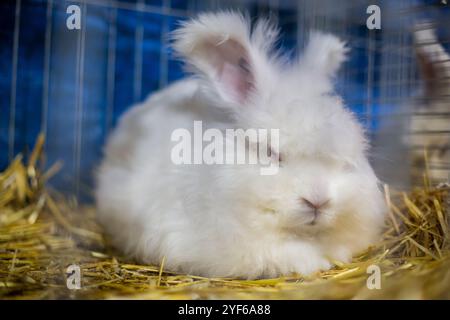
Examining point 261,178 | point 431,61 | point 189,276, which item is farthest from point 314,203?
point 431,61

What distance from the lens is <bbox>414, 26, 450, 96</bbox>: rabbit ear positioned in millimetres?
1587

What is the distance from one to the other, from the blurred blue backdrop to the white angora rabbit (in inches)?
6.1

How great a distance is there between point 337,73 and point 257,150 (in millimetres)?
502

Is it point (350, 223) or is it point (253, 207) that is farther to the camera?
point (350, 223)

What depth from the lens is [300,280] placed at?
1.39 metres

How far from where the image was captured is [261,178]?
4.50 ft

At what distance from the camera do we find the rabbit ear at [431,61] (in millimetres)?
1587

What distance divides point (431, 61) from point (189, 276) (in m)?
1.06

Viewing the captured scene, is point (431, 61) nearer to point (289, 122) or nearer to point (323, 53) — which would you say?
point (323, 53)

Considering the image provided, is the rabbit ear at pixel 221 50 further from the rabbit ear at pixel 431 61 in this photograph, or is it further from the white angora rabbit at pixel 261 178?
the rabbit ear at pixel 431 61

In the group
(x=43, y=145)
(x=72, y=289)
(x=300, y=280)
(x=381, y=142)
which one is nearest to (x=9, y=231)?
(x=43, y=145)


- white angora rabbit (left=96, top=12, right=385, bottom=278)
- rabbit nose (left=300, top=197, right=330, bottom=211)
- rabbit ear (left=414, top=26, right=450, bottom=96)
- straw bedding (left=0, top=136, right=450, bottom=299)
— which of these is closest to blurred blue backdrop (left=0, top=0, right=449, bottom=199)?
rabbit ear (left=414, top=26, right=450, bottom=96)

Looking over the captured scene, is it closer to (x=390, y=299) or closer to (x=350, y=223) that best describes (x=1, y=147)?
(x=350, y=223)

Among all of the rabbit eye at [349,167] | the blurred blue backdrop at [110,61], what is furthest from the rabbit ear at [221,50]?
the rabbit eye at [349,167]
